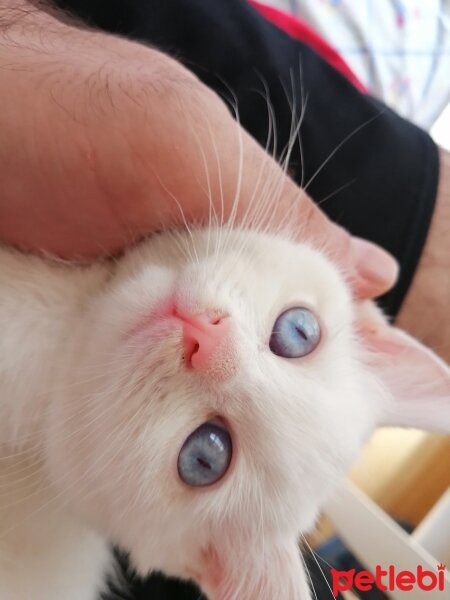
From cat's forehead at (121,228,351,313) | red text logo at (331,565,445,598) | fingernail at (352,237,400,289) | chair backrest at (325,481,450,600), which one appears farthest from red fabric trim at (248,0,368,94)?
red text logo at (331,565,445,598)

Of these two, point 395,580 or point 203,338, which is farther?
point 395,580

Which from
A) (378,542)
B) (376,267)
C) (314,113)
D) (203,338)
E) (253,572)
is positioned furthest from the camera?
(378,542)

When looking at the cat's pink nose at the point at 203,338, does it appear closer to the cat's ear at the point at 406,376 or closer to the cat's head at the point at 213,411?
the cat's head at the point at 213,411

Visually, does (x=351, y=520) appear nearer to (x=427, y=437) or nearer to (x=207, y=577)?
(x=207, y=577)

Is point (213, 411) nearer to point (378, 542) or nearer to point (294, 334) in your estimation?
point (294, 334)

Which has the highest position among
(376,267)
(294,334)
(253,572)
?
(376,267)

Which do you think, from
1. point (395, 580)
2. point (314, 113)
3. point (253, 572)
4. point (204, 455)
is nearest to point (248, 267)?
point (204, 455)

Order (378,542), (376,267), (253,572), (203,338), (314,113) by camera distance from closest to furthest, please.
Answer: (203,338) < (253,572) < (376,267) < (314,113) < (378,542)
